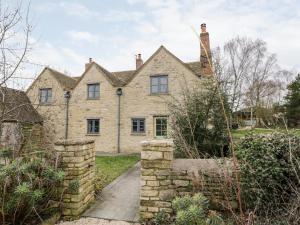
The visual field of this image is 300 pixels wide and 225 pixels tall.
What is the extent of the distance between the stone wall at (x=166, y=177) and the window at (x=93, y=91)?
528 inches

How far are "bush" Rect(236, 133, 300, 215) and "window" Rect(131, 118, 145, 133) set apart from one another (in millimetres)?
12037

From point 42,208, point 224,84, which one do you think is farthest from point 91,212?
point 224,84

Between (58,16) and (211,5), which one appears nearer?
(211,5)

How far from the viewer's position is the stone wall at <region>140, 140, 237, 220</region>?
176 inches

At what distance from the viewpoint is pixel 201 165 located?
4.56 m

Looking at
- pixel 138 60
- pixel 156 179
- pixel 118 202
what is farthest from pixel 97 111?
pixel 156 179

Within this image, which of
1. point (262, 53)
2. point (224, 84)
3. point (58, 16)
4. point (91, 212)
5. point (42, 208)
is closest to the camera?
point (42, 208)

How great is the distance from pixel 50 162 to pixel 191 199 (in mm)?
3054

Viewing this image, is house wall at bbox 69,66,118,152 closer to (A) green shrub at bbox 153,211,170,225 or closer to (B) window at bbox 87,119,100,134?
(B) window at bbox 87,119,100,134

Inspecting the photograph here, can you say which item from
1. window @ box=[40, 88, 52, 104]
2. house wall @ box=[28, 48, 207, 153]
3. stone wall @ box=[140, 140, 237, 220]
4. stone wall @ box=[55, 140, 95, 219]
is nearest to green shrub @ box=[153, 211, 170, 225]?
stone wall @ box=[140, 140, 237, 220]

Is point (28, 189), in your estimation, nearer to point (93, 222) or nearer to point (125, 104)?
point (93, 222)

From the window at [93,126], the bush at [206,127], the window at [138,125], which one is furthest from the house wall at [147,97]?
the bush at [206,127]

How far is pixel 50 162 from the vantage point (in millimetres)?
4719

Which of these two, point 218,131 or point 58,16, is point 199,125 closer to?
point 218,131
